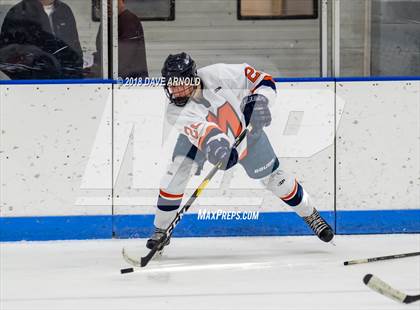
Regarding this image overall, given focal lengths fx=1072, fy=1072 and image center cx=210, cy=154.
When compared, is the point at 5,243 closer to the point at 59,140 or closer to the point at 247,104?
the point at 59,140

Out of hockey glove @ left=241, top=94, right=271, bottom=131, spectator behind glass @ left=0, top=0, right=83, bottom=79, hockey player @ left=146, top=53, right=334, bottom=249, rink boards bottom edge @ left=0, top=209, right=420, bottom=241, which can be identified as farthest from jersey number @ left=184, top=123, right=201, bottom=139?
spectator behind glass @ left=0, top=0, right=83, bottom=79

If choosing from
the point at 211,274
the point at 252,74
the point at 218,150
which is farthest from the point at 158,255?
the point at 252,74

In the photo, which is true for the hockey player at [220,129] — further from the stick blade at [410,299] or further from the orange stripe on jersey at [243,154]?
the stick blade at [410,299]

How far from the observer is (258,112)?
4.54 metres

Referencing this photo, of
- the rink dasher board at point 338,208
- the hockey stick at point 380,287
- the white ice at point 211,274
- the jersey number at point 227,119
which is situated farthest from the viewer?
the rink dasher board at point 338,208

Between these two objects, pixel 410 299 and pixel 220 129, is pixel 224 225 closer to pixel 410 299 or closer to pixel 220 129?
pixel 220 129

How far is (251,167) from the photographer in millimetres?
4836

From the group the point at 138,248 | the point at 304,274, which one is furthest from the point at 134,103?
the point at 304,274

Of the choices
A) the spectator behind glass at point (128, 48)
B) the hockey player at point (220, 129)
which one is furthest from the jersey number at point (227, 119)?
the spectator behind glass at point (128, 48)

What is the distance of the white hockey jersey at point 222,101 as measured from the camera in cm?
461

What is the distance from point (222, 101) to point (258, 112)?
1.00 feet

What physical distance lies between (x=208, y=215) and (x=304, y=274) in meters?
0.94

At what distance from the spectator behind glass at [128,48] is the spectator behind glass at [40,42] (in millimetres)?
86

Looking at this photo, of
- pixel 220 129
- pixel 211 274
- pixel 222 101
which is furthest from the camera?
pixel 222 101
